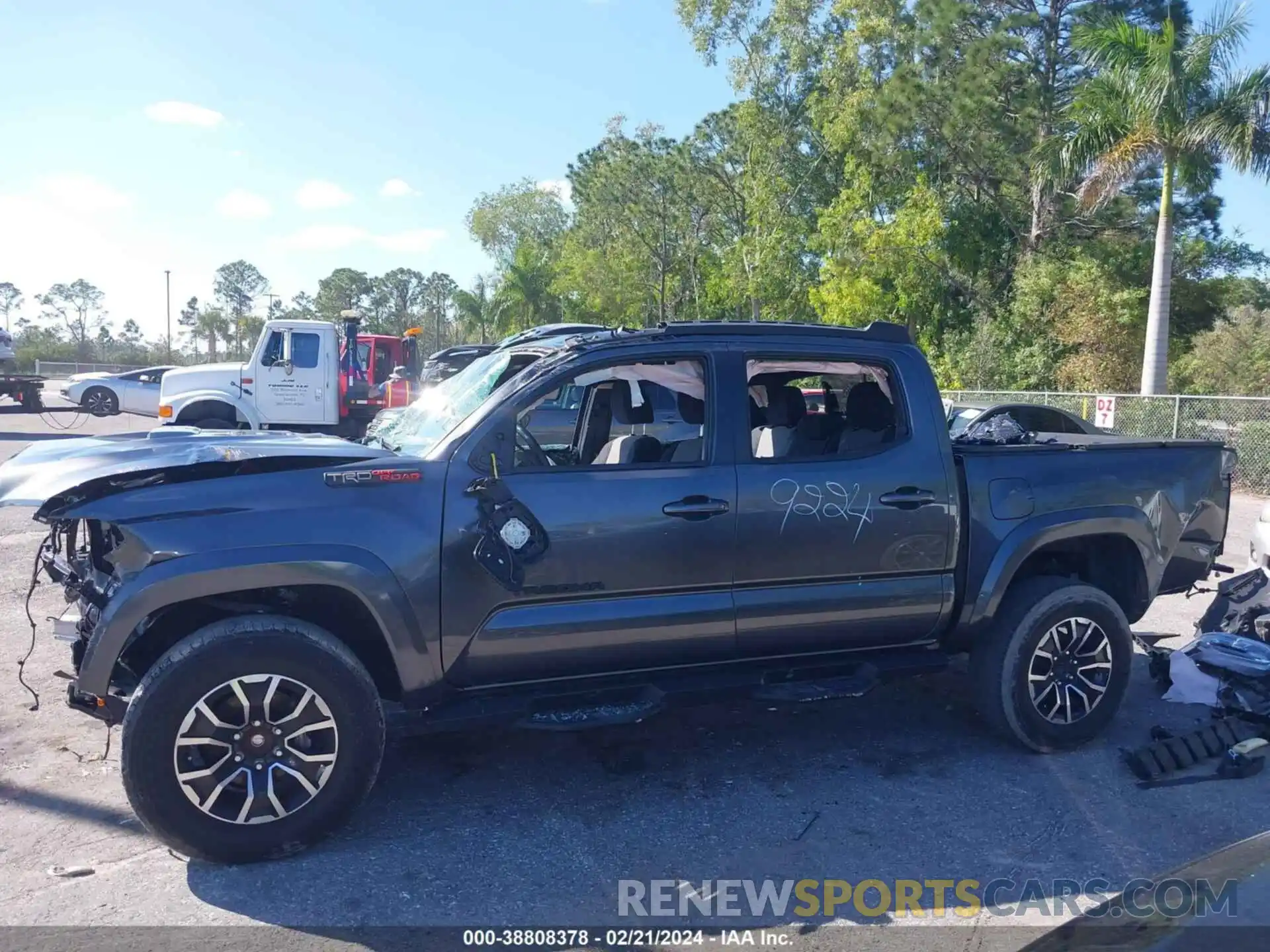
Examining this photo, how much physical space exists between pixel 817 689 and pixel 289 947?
7.58 feet

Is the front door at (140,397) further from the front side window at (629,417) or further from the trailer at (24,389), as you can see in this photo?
the front side window at (629,417)

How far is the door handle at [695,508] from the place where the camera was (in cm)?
405

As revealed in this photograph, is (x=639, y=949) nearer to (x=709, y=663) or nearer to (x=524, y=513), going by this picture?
(x=709, y=663)

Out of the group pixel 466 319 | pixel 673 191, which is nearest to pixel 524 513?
pixel 673 191

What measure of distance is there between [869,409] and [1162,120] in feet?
54.6

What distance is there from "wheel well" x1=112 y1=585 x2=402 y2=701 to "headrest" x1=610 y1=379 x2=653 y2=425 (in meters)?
1.76

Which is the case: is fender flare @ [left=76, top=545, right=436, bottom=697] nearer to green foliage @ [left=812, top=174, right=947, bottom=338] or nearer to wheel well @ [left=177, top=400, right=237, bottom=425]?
wheel well @ [left=177, top=400, right=237, bottom=425]

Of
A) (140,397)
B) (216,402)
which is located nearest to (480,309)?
(140,397)

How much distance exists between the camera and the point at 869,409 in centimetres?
482

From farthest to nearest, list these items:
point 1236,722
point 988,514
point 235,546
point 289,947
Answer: point 1236,722
point 988,514
point 235,546
point 289,947

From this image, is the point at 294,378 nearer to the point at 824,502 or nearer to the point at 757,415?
the point at 757,415

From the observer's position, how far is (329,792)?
3.64 m

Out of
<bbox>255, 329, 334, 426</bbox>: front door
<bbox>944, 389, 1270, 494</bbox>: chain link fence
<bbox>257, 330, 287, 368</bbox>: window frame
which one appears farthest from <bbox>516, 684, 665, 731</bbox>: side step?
<bbox>257, 330, 287, 368</bbox>: window frame

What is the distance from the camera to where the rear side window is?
16.2m
